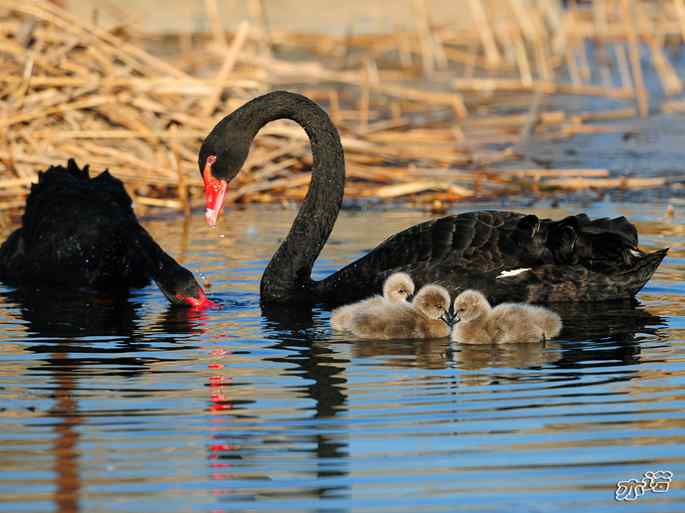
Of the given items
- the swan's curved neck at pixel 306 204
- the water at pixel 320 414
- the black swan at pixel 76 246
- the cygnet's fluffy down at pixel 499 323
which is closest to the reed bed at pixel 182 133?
the black swan at pixel 76 246

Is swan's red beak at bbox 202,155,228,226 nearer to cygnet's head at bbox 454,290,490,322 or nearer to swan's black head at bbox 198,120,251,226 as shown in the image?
swan's black head at bbox 198,120,251,226

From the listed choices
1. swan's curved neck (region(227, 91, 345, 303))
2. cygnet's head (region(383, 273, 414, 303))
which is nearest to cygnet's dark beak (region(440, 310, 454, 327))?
cygnet's head (region(383, 273, 414, 303))

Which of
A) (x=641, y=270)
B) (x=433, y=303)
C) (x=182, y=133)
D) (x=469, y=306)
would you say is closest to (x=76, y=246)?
Result: (x=182, y=133)

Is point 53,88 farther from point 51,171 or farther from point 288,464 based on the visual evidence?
point 288,464

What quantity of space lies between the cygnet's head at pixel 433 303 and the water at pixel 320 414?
5.0 inches

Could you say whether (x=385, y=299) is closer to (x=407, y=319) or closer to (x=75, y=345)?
(x=407, y=319)

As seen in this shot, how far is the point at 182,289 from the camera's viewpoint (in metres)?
7.05

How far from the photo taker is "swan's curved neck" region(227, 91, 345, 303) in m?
7.27

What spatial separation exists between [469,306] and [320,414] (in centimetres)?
147

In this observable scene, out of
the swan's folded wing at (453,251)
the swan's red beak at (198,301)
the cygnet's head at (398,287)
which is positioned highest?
the swan's folded wing at (453,251)

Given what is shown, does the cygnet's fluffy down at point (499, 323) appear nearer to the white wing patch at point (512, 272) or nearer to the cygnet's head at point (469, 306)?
the cygnet's head at point (469, 306)

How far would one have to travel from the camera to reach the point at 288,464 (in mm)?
4230

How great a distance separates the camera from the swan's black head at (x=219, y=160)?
6.98 meters

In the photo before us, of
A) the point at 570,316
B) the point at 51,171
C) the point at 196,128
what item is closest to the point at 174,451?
the point at 570,316
